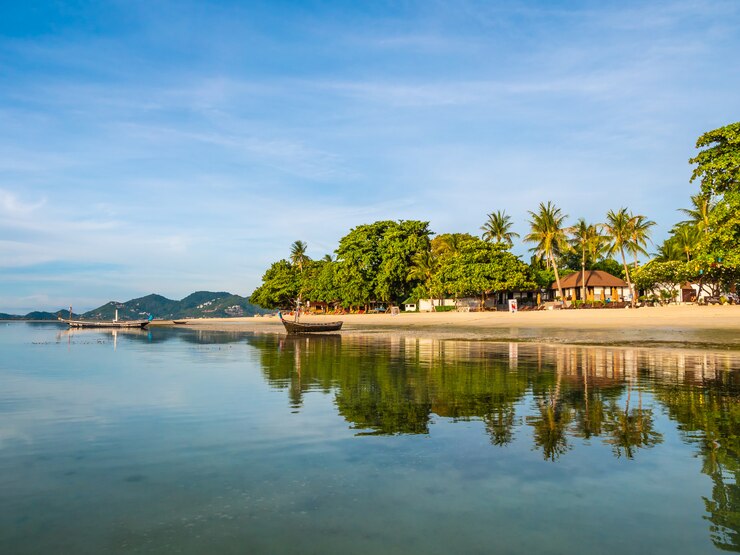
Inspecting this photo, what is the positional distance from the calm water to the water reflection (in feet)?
0.21

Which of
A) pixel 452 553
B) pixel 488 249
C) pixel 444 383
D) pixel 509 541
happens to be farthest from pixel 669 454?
pixel 488 249

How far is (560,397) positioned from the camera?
41.8 ft

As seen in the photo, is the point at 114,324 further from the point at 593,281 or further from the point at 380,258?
the point at 593,281

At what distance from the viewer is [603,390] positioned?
1362 centimetres

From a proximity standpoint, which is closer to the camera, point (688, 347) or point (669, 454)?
point (669, 454)

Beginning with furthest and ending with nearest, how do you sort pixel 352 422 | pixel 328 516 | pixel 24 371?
1. pixel 24 371
2. pixel 352 422
3. pixel 328 516

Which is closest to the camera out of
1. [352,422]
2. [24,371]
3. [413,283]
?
[352,422]

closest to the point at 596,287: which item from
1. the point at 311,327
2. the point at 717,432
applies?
the point at 311,327

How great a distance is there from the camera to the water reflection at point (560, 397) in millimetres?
8391

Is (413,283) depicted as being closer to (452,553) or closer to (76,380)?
(76,380)

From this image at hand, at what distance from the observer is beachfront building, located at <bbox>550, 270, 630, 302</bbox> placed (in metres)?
85.1

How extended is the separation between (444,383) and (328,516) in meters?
10.0

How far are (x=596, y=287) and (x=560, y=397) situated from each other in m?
80.9

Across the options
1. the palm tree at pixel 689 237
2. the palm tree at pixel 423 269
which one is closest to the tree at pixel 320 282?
the palm tree at pixel 423 269
